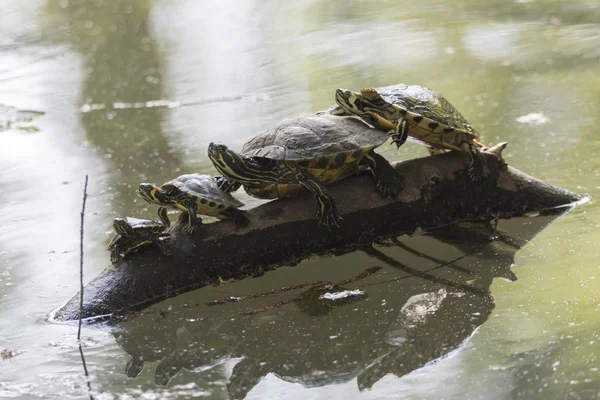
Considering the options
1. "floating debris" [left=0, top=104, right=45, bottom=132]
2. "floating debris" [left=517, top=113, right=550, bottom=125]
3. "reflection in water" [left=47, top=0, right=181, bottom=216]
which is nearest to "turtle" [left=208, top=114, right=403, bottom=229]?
"reflection in water" [left=47, top=0, right=181, bottom=216]

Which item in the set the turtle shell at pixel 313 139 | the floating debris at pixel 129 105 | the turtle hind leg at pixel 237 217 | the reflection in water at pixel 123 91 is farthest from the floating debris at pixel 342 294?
the floating debris at pixel 129 105

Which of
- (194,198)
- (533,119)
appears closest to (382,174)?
(194,198)

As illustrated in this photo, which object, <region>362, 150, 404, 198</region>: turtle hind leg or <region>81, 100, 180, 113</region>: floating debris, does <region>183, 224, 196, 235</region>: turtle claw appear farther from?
<region>81, 100, 180, 113</region>: floating debris

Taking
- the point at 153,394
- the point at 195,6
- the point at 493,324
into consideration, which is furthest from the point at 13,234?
the point at 195,6

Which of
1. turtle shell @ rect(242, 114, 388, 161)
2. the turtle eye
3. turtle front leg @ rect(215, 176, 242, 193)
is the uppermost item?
the turtle eye

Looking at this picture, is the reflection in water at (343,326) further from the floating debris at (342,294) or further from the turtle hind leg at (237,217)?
the turtle hind leg at (237,217)

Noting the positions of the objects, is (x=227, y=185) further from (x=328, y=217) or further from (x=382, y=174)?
(x=382, y=174)
